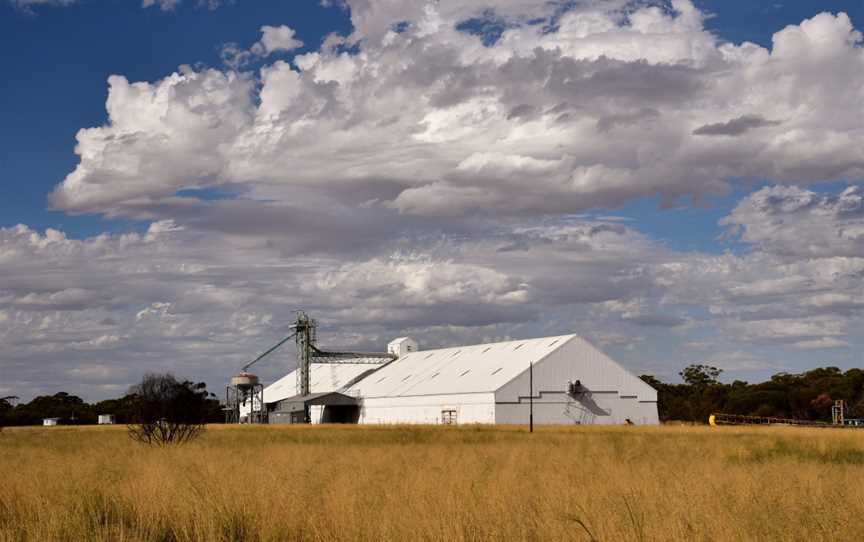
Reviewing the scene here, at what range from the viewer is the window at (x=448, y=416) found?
77500 millimetres

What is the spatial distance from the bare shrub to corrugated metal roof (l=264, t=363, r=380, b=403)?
203 feet

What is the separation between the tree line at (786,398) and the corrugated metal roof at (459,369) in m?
23.5

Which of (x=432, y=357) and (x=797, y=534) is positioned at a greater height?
(x=432, y=357)

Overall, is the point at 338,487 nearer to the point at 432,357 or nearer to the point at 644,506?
the point at 644,506

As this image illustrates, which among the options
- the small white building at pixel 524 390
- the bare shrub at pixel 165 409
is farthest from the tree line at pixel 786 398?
the bare shrub at pixel 165 409

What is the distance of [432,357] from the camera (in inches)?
3858

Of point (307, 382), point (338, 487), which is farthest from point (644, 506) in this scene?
point (307, 382)

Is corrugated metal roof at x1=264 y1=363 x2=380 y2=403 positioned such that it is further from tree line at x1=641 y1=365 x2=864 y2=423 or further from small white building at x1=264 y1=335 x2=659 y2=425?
tree line at x1=641 y1=365 x2=864 y2=423

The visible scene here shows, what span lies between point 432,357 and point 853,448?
219ft

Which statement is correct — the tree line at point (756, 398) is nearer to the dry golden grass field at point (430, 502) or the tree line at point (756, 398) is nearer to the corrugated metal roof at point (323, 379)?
the corrugated metal roof at point (323, 379)

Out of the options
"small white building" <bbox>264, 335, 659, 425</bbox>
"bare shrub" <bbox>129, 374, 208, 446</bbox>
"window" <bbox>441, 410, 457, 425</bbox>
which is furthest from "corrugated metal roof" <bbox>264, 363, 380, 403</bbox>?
"bare shrub" <bbox>129, 374, 208, 446</bbox>

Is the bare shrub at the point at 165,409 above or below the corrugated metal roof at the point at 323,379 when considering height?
below

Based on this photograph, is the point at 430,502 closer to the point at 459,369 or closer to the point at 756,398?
the point at 459,369

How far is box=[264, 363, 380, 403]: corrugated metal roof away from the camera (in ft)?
358
